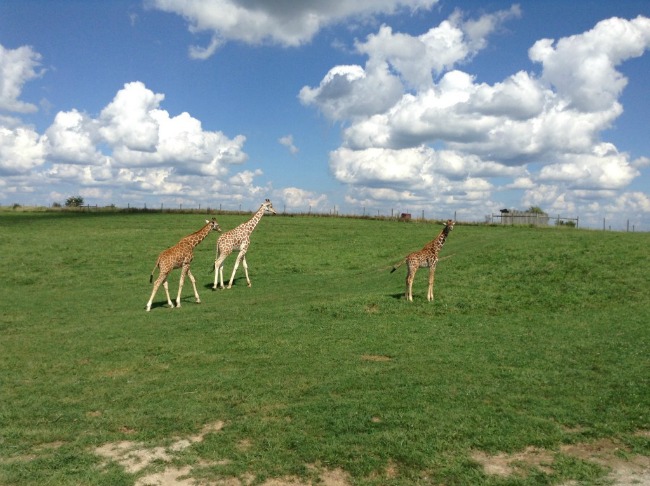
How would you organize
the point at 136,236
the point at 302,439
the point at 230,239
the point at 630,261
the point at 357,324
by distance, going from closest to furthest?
the point at 302,439, the point at 357,324, the point at 630,261, the point at 230,239, the point at 136,236

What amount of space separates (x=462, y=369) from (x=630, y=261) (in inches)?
660

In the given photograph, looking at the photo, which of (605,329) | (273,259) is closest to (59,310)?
(273,259)

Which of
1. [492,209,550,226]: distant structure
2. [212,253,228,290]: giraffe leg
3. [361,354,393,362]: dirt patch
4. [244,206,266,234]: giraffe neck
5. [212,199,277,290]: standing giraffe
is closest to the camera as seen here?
[361,354,393,362]: dirt patch

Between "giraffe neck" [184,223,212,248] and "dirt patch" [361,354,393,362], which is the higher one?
"giraffe neck" [184,223,212,248]

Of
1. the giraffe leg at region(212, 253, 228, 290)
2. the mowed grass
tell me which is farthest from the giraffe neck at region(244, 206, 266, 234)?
the mowed grass

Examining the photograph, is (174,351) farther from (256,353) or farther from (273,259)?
(273,259)

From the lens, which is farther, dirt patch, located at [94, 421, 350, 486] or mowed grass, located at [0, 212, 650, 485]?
mowed grass, located at [0, 212, 650, 485]

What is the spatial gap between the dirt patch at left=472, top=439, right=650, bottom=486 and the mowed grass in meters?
0.16

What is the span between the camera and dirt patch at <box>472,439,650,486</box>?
22.8ft

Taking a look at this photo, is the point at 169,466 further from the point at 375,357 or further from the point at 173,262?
the point at 173,262

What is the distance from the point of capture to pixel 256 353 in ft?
44.1

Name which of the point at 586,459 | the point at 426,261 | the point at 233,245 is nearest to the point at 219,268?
the point at 233,245

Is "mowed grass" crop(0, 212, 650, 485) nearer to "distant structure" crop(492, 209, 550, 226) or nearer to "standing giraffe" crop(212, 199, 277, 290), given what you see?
"standing giraffe" crop(212, 199, 277, 290)

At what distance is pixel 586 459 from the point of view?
7.39 m
